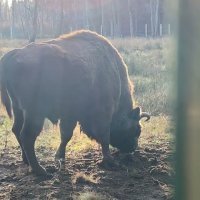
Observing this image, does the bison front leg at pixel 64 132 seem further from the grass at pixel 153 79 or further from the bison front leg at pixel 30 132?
the grass at pixel 153 79

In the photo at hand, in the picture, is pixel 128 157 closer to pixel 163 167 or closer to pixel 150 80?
pixel 163 167

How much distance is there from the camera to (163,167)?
6.20 metres

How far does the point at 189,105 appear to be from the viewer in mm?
9773

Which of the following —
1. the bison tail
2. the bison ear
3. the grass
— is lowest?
the grass

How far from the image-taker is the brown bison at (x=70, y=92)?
18.6ft

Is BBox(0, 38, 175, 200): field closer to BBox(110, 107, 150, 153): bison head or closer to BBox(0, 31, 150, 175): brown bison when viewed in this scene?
BBox(110, 107, 150, 153): bison head

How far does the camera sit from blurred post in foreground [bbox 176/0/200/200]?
5.59 m

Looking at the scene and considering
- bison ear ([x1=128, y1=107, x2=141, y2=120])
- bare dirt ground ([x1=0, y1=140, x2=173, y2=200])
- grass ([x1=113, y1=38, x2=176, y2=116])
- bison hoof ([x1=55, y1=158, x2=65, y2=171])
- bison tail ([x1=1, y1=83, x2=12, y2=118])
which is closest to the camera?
bare dirt ground ([x1=0, y1=140, x2=173, y2=200])

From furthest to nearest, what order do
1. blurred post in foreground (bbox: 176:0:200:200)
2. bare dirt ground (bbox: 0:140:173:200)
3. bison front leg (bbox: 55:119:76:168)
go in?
bison front leg (bbox: 55:119:76:168), blurred post in foreground (bbox: 176:0:200:200), bare dirt ground (bbox: 0:140:173:200)

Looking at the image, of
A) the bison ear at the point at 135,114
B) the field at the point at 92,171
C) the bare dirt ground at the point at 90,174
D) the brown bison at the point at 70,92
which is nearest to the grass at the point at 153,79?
the field at the point at 92,171

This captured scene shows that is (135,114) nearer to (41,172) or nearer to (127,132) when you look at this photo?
(127,132)

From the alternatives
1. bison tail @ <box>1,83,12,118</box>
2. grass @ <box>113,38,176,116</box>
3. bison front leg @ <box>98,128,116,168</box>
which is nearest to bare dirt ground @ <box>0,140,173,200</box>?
bison front leg @ <box>98,128,116,168</box>

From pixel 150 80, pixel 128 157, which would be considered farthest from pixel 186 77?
pixel 128 157

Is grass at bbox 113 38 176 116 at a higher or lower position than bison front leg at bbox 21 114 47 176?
lower
